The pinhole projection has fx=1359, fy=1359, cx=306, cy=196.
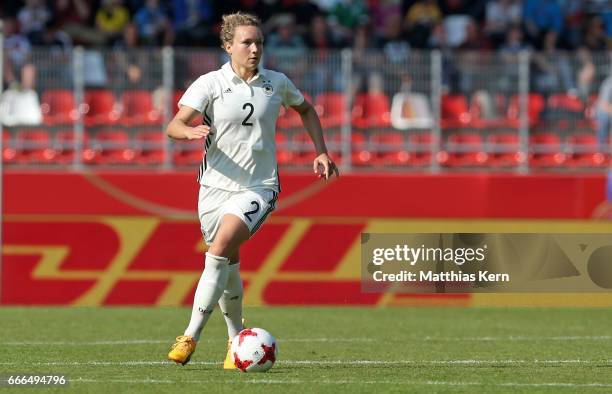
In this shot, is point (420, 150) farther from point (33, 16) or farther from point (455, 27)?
point (33, 16)

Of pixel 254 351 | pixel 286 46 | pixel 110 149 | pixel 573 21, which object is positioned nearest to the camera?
pixel 254 351

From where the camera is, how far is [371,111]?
60.4 feet

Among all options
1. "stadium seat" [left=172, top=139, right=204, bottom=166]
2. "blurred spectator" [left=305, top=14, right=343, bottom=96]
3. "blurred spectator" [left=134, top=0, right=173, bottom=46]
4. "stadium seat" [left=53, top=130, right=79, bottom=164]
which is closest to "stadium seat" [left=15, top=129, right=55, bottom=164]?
"stadium seat" [left=53, top=130, right=79, bottom=164]

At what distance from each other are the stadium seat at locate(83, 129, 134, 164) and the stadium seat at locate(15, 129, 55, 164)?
0.50 metres

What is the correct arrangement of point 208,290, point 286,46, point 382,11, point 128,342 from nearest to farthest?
point 208,290, point 128,342, point 286,46, point 382,11

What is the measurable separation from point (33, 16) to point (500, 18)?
24.0 ft

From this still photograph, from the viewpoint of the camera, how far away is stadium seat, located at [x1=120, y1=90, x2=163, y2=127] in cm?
1800

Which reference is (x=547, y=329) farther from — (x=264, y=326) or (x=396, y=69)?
(x=396, y=69)

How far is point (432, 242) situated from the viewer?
16.8 meters

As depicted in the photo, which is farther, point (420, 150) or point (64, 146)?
point (420, 150)

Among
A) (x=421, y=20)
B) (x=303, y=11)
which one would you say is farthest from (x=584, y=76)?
(x=303, y=11)

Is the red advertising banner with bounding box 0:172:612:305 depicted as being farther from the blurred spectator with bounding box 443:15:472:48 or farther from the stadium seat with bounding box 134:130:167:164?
the blurred spectator with bounding box 443:15:472:48

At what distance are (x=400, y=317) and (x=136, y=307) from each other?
350 centimetres

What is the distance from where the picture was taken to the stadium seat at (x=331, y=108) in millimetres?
18125
